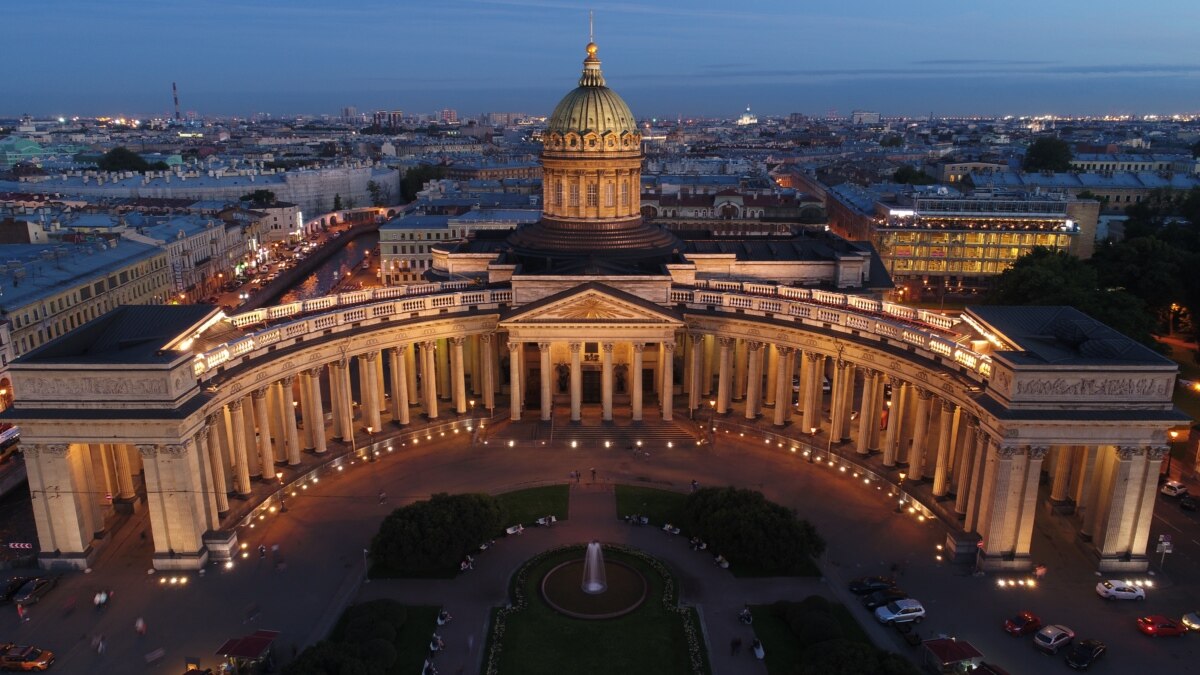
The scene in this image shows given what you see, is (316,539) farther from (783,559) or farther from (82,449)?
(783,559)

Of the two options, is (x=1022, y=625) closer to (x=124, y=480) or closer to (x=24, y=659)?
(x=24, y=659)

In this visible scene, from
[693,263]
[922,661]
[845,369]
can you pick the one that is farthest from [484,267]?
[922,661]

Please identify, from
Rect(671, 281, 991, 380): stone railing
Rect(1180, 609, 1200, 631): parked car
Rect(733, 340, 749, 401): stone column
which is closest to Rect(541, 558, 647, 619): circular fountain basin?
Rect(671, 281, 991, 380): stone railing

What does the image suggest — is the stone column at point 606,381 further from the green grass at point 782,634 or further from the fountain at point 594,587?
the green grass at point 782,634

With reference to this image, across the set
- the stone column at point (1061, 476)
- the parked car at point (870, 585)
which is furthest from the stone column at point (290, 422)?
the stone column at point (1061, 476)

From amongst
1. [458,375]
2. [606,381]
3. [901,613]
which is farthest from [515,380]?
[901,613]

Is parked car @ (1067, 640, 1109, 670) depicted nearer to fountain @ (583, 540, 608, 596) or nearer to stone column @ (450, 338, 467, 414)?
fountain @ (583, 540, 608, 596)
